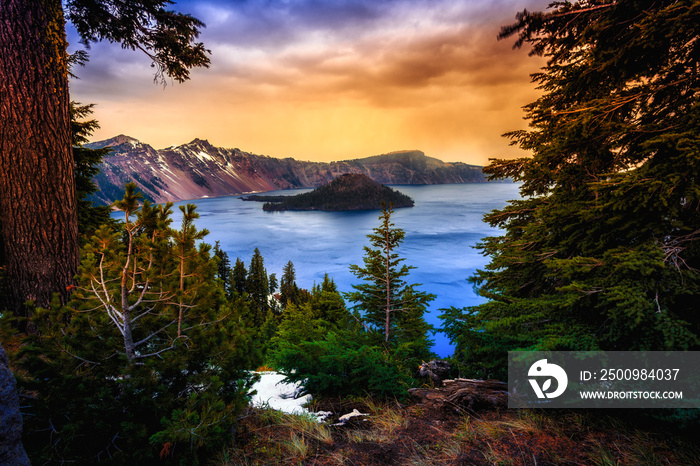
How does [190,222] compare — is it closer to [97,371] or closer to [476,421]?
[97,371]

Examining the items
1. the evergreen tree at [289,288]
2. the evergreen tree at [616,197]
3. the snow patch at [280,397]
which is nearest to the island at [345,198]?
the evergreen tree at [289,288]

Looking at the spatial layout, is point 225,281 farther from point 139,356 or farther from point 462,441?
point 462,441

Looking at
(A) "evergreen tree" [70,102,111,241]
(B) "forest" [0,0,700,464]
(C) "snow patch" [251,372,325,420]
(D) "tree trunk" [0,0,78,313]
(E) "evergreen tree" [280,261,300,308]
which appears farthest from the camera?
(E) "evergreen tree" [280,261,300,308]

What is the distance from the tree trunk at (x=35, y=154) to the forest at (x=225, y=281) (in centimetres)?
2

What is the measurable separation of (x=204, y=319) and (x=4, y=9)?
452 centimetres

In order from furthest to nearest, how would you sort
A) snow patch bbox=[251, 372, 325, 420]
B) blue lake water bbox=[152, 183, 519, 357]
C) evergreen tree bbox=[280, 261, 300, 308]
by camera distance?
blue lake water bbox=[152, 183, 519, 357]
evergreen tree bbox=[280, 261, 300, 308]
snow patch bbox=[251, 372, 325, 420]

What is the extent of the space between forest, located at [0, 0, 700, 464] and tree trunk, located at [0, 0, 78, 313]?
17 mm

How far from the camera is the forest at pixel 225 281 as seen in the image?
2.13 m

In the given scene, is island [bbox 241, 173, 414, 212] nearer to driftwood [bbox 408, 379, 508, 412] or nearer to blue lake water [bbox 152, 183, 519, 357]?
blue lake water [bbox 152, 183, 519, 357]

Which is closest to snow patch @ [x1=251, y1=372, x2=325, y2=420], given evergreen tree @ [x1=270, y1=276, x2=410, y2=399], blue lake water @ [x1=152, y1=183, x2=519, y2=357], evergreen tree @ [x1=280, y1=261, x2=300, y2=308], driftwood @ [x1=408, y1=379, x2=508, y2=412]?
evergreen tree @ [x1=270, y1=276, x2=410, y2=399]

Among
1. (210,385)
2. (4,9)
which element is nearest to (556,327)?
(210,385)

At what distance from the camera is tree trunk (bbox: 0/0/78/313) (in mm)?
3541

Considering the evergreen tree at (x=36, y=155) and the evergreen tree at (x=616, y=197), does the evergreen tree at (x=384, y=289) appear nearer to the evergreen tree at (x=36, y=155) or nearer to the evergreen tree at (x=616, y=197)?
the evergreen tree at (x=616, y=197)

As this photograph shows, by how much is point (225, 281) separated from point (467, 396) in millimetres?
3414
